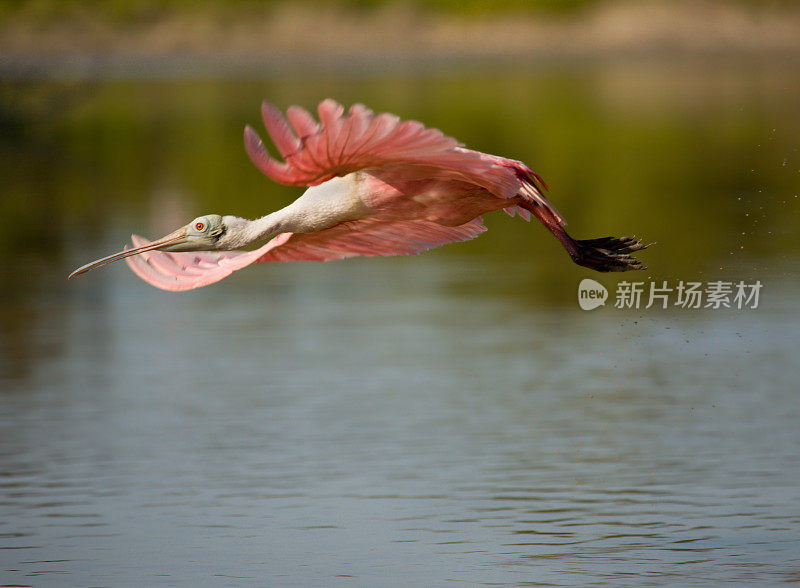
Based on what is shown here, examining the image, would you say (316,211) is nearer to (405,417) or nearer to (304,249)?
(304,249)

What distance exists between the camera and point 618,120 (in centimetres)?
6881

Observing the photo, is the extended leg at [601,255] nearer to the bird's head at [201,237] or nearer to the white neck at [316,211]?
the white neck at [316,211]

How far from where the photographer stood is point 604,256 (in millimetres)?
11008

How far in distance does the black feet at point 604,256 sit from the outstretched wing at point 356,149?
523 mm

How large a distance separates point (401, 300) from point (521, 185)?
50.1 feet

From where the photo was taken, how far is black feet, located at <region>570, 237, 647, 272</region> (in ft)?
36.1

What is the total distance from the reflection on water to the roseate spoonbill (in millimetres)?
2637

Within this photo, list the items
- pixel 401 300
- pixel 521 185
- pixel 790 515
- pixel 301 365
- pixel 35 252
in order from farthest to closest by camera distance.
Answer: pixel 35 252
pixel 401 300
pixel 301 365
pixel 790 515
pixel 521 185

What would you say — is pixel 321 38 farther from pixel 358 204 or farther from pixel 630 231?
pixel 358 204

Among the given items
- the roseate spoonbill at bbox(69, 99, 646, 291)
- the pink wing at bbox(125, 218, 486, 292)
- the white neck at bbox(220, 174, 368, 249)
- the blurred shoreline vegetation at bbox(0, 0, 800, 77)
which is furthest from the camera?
the blurred shoreline vegetation at bbox(0, 0, 800, 77)

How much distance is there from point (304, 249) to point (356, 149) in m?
1.60

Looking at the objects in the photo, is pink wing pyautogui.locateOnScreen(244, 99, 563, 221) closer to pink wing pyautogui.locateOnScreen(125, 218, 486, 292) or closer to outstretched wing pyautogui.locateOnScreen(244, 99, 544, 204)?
outstretched wing pyautogui.locateOnScreen(244, 99, 544, 204)

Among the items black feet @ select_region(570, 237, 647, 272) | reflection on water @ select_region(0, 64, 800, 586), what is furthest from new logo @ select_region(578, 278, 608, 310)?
black feet @ select_region(570, 237, 647, 272)

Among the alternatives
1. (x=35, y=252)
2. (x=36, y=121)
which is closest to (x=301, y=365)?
(x=35, y=252)
